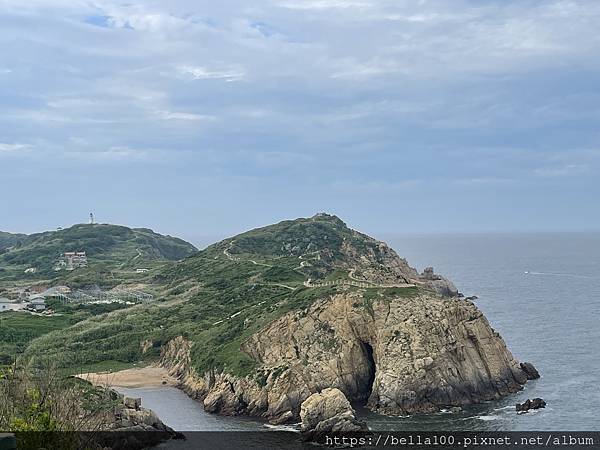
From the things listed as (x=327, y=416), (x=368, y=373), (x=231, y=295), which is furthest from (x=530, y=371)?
(x=231, y=295)

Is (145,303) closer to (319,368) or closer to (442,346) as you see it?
(319,368)

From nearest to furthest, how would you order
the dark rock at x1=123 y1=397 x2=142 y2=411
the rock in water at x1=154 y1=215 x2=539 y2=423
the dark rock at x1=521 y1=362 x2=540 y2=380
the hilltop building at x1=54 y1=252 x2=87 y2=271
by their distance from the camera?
the dark rock at x1=123 y1=397 x2=142 y2=411 < the rock in water at x1=154 y1=215 x2=539 y2=423 < the dark rock at x1=521 y1=362 x2=540 y2=380 < the hilltop building at x1=54 y1=252 x2=87 y2=271

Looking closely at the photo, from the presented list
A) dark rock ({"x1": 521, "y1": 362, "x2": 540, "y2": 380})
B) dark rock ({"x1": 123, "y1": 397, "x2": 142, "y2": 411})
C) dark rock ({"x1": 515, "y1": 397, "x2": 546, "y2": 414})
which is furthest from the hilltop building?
dark rock ({"x1": 515, "y1": 397, "x2": 546, "y2": 414})

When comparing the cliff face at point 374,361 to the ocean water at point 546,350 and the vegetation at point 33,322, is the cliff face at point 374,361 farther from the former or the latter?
the vegetation at point 33,322

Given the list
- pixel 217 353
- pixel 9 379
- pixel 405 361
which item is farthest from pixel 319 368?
pixel 9 379

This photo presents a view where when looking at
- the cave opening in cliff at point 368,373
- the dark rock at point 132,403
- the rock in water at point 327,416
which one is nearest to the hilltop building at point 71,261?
the cave opening in cliff at point 368,373

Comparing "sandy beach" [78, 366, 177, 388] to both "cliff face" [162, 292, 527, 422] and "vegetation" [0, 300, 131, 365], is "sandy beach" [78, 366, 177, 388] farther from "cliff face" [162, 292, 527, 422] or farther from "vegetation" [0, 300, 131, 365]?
"vegetation" [0, 300, 131, 365]
